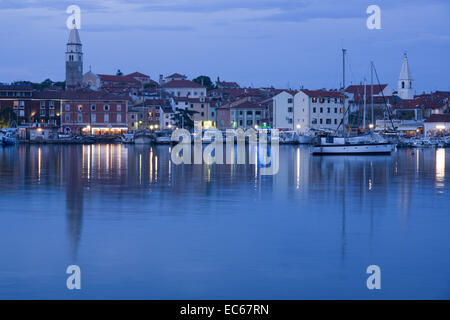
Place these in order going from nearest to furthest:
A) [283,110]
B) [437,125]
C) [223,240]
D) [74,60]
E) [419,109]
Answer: [223,240] < [437,125] < [283,110] < [419,109] < [74,60]

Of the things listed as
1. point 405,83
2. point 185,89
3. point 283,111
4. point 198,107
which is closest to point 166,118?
point 198,107

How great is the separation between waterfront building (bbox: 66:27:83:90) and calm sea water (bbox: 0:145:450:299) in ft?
343

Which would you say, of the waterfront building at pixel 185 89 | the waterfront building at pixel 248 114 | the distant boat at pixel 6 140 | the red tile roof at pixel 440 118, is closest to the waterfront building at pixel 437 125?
the red tile roof at pixel 440 118

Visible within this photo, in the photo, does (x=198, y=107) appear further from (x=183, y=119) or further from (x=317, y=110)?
(x=317, y=110)

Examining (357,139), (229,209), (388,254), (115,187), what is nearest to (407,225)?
(388,254)

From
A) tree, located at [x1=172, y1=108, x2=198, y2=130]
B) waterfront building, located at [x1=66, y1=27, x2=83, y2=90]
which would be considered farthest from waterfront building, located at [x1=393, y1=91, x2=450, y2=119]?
waterfront building, located at [x1=66, y1=27, x2=83, y2=90]

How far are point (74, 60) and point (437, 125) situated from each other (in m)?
70.1

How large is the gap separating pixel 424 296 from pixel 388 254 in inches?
111

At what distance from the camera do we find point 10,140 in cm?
7719

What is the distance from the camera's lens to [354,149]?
5350 centimetres

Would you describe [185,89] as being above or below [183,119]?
above

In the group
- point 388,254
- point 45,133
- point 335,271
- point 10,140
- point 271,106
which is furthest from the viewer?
point 271,106

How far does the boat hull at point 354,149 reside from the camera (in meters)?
53.0
